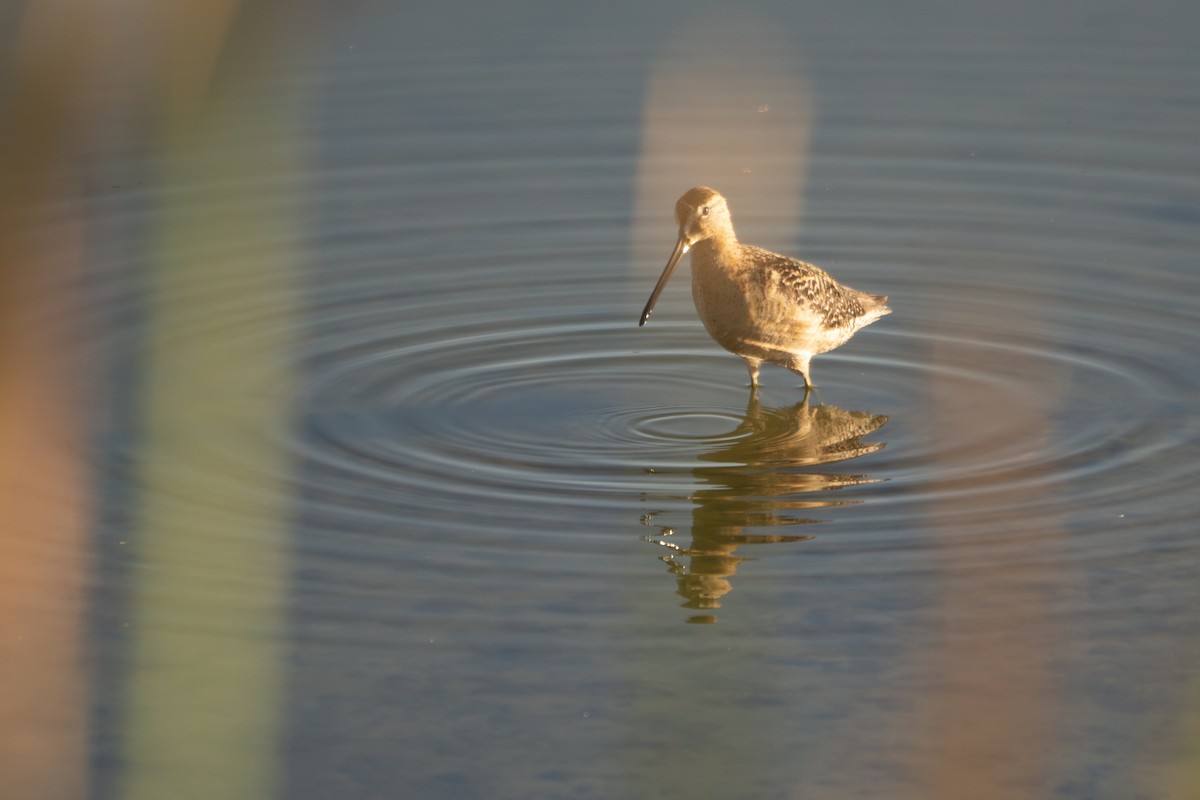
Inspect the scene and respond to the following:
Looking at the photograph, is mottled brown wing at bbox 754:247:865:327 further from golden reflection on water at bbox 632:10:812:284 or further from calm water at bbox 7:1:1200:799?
golden reflection on water at bbox 632:10:812:284

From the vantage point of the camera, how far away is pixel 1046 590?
20.3ft

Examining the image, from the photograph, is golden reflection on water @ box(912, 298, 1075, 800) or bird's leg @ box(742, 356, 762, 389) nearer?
golden reflection on water @ box(912, 298, 1075, 800)

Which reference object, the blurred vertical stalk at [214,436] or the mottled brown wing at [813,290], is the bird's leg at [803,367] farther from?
the blurred vertical stalk at [214,436]

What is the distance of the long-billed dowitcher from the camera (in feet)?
28.6

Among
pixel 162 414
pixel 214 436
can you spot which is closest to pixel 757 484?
pixel 214 436

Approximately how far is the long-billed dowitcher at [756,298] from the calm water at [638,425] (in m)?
0.28

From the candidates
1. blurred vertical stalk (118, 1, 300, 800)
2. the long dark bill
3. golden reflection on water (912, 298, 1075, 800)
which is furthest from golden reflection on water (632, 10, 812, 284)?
blurred vertical stalk (118, 1, 300, 800)

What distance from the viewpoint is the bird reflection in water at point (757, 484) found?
660 cm

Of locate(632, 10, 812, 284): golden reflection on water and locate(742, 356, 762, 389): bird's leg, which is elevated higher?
locate(632, 10, 812, 284): golden reflection on water

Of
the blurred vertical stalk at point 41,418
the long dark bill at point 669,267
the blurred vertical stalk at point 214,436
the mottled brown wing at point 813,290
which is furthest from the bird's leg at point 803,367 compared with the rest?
the blurred vertical stalk at point 41,418

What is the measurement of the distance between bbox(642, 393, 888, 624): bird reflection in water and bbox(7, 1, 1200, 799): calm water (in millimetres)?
26

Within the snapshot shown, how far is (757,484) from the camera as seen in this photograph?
7520 millimetres

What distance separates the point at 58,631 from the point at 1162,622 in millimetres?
3872

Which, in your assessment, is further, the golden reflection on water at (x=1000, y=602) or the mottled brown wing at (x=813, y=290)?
the mottled brown wing at (x=813, y=290)
